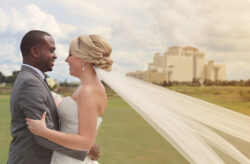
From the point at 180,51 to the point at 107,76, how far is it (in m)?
67.4

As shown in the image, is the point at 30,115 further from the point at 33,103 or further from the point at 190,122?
the point at 190,122

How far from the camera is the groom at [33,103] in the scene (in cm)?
231

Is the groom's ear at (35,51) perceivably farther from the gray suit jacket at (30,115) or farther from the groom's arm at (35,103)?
the groom's arm at (35,103)

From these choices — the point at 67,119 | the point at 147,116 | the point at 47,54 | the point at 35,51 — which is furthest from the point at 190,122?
the point at 35,51

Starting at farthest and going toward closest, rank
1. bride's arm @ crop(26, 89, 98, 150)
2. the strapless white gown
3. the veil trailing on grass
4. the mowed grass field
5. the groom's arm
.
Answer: the mowed grass field, the veil trailing on grass, the strapless white gown, bride's arm @ crop(26, 89, 98, 150), the groom's arm

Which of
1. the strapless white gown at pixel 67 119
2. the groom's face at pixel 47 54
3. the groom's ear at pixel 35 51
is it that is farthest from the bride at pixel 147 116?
the groom's ear at pixel 35 51

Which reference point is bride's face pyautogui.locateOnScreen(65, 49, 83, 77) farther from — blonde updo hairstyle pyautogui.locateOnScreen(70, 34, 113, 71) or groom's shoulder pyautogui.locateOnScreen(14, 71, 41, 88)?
groom's shoulder pyautogui.locateOnScreen(14, 71, 41, 88)

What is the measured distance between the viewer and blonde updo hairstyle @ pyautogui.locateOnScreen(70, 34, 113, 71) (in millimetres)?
2621

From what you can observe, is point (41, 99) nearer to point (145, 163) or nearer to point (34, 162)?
point (34, 162)

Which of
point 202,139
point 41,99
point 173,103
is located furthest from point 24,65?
point 202,139

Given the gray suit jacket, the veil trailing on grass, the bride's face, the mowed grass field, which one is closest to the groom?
the gray suit jacket

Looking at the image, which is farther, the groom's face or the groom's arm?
the groom's face

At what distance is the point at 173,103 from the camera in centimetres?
311

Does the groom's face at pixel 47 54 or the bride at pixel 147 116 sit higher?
the groom's face at pixel 47 54
